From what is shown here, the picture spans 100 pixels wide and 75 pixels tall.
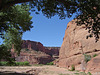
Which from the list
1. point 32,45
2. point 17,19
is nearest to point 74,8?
point 17,19

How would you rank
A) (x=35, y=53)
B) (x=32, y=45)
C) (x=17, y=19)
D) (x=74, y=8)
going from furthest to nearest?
(x=32, y=45) → (x=35, y=53) → (x=17, y=19) → (x=74, y=8)

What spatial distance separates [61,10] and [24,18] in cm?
651

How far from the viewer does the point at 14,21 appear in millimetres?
12820

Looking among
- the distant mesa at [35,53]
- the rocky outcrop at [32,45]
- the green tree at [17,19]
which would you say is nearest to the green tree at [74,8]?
the green tree at [17,19]

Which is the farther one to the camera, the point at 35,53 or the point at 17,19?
the point at 35,53

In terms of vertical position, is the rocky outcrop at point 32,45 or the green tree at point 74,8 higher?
the rocky outcrop at point 32,45

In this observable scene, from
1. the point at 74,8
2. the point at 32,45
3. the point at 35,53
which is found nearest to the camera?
the point at 74,8

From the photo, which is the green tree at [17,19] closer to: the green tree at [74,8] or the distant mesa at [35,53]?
the green tree at [74,8]

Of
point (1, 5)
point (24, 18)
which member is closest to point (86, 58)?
point (24, 18)

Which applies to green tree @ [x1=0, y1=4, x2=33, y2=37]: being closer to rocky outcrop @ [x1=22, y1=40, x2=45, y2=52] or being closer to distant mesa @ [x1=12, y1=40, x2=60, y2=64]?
distant mesa @ [x1=12, y1=40, x2=60, y2=64]

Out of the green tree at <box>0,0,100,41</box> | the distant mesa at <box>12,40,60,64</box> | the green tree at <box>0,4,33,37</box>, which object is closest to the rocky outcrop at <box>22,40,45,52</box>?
the distant mesa at <box>12,40,60,64</box>

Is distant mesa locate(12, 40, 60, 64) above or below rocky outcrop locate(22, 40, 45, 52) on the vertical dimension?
below

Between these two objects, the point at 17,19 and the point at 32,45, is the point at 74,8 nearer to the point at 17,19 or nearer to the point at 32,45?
the point at 17,19

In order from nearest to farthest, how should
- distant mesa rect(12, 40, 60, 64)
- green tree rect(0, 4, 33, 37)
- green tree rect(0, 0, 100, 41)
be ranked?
1. green tree rect(0, 0, 100, 41)
2. green tree rect(0, 4, 33, 37)
3. distant mesa rect(12, 40, 60, 64)
